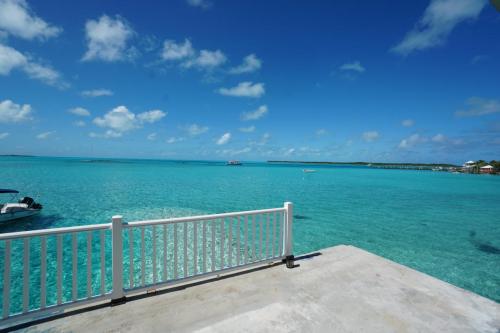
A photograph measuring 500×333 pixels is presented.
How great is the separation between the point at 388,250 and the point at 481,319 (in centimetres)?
555

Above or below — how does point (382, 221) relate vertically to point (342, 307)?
below

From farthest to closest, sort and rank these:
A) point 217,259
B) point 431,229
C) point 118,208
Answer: point 118,208, point 431,229, point 217,259

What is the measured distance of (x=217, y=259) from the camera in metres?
6.40

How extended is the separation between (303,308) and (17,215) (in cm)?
1402

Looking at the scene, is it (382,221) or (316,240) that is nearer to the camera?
(316,240)

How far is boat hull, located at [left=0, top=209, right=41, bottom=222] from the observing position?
10055 millimetres

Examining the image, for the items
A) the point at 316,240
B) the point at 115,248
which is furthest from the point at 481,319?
the point at 316,240

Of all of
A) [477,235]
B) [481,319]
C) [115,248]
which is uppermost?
[115,248]

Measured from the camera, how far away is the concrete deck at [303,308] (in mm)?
2277

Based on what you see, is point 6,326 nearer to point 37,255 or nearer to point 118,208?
point 37,255

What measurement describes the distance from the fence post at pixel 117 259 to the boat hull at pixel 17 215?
12.0 meters

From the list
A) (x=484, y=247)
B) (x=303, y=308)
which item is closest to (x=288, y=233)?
(x=303, y=308)

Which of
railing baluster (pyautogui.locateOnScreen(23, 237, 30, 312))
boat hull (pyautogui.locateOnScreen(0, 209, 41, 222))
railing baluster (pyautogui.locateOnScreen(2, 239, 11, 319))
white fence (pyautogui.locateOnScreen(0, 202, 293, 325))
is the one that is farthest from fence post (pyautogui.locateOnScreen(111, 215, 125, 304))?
boat hull (pyautogui.locateOnScreen(0, 209, 41, 222))

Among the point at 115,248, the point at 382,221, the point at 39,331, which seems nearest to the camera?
the point at 39,331
